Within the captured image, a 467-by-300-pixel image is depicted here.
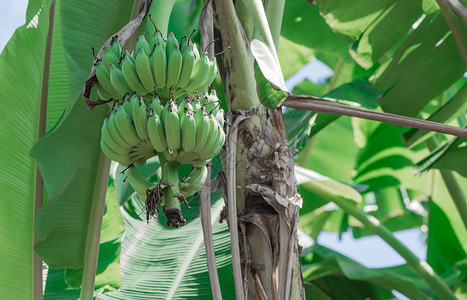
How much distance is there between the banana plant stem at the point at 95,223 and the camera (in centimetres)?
132

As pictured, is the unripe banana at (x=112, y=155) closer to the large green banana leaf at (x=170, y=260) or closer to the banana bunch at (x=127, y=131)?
the banana bunch at (x=127, y=131)

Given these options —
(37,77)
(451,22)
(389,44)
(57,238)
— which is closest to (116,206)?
(57,238)

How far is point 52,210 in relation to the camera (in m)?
1.34

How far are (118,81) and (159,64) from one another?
3.2 inches

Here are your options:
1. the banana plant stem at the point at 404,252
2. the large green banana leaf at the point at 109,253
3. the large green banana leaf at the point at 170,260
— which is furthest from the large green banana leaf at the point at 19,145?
the banana plant stem at the point at 404,252

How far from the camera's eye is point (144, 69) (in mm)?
889

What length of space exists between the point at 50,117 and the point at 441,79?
1.26 metres

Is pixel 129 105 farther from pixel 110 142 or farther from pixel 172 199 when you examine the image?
pixel 172 199

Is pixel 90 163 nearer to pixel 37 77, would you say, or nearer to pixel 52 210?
pixel 52 210

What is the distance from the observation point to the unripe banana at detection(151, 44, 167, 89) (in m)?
0.88

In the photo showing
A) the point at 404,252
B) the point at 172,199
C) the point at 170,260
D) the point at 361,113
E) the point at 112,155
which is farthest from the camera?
the point at 404,252

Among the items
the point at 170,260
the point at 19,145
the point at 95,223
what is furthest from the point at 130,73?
the point at 170,260

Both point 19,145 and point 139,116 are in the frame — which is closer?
point 139,116

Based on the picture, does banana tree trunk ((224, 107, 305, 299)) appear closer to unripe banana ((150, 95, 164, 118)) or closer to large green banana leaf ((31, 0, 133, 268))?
unripe banana ((150, 95, 164, 118))
